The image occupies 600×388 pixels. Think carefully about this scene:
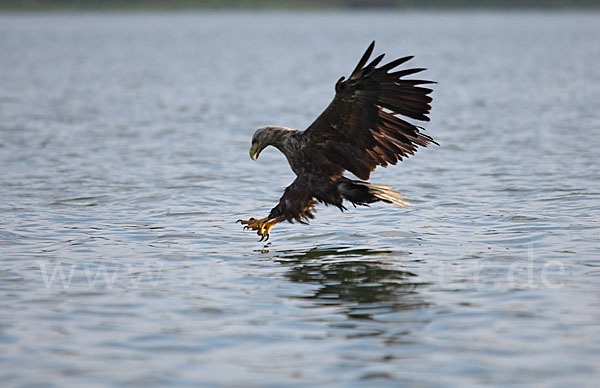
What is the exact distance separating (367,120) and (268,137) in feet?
3.72

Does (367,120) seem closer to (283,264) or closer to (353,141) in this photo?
(353,141)

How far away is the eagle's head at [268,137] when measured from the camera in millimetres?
8602

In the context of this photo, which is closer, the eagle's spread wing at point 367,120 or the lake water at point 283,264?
the lake water at point 283,264

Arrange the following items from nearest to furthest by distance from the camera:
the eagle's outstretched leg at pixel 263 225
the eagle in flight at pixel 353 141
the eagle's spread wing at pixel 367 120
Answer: the eagle's spread wing at pixel 367 120, the eagle in flight at pixel 353 141, the eagle's outstretched leg at pixel 263 225

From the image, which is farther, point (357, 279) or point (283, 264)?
point (283, 264)

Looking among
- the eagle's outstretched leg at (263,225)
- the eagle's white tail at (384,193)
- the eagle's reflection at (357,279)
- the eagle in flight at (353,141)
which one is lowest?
the eagle's reflection at (357,279)

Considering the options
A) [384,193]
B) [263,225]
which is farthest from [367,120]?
[263,225]

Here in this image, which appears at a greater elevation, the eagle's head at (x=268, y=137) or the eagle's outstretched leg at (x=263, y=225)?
the eagle's head at (x=268, y=137)

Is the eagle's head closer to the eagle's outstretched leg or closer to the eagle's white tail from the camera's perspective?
the eagle's outstretched leg

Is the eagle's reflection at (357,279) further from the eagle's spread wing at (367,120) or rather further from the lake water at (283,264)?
the eagle's spread wing at (367,120)

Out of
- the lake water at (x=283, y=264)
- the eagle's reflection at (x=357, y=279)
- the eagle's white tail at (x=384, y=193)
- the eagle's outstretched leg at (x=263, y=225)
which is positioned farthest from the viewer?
the eagle's outstretched leg at (x=263, y=225)

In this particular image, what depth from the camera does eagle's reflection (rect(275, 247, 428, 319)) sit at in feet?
21.9

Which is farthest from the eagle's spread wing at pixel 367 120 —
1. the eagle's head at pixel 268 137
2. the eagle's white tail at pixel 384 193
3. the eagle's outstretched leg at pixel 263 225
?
the eagle's outstretched leg at pixel 263 225

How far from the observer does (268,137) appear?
8.66 meters
